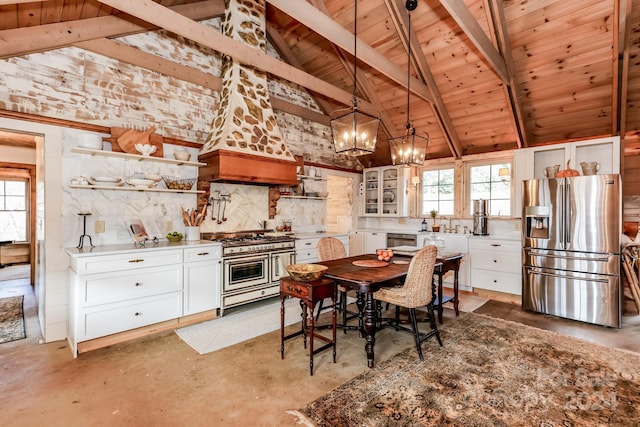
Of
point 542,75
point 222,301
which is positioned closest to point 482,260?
point 542,75

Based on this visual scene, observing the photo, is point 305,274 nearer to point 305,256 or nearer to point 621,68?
point 305,256

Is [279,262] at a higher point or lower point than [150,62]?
lower

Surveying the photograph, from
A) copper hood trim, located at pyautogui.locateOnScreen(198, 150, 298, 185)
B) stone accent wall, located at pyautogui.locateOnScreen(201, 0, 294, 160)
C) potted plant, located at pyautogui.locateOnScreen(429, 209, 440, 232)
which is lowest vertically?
potted plant, located at pyautogui.locateOnScreen(429, 209, 440, 232)

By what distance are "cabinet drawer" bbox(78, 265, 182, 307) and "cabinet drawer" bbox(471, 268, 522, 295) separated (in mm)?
4293

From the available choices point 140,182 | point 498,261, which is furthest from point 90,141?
point 498,261

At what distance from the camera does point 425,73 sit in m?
4.48

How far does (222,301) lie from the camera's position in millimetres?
3832

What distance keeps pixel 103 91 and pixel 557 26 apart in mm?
5253

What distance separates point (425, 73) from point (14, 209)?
30.0ft

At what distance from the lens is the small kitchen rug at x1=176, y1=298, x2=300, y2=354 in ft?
10.2

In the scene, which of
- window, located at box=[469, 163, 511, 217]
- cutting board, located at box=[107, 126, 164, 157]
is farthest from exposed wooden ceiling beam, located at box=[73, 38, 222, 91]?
window, located at box=[469, 163, 511, 217]

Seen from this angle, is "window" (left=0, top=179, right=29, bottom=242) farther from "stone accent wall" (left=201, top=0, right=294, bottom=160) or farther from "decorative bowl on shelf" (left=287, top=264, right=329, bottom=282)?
"decorative bowl on shelf" (left=287, top=264, right=329, bottom=282)

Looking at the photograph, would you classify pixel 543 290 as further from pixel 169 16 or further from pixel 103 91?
pixel 103 91

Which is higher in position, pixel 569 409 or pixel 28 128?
pixel 28 128
